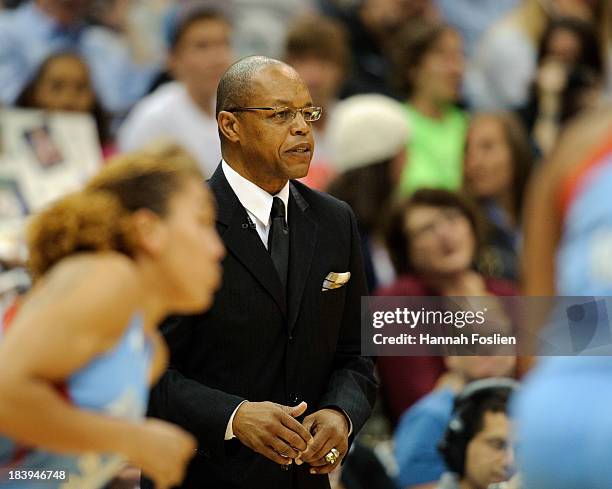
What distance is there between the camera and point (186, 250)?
119 inches

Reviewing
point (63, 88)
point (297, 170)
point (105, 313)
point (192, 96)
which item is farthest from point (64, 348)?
point (63, 88)

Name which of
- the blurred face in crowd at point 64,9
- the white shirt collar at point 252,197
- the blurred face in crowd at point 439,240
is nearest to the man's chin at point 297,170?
the white shirt collar at point 252,197

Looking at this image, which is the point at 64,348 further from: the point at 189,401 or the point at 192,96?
the point at 192,96

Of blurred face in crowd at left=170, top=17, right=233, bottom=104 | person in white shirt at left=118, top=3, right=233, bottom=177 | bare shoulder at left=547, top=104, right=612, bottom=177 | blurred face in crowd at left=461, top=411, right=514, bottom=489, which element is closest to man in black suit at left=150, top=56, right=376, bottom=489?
blurred face in crowd at left=461, top=411, right=514, bottom=489

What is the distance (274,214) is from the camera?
4074mm

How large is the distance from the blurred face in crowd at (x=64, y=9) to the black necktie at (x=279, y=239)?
4.72 m

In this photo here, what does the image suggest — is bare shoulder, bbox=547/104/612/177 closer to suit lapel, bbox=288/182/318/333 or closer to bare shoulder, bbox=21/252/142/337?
bare shoulder, bbox=21/252/142/337

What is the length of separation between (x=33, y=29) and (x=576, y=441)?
6.34 meters

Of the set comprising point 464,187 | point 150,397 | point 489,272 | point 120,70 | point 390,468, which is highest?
point 120,70

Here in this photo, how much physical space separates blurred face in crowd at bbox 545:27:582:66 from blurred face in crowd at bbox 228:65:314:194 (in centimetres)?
487

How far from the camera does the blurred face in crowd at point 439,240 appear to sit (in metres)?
6.03

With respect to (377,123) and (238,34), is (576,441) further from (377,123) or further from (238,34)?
(238,34)

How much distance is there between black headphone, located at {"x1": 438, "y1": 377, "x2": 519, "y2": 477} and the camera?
5.27 metres

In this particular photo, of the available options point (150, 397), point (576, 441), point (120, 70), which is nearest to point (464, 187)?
point (120, 70)
